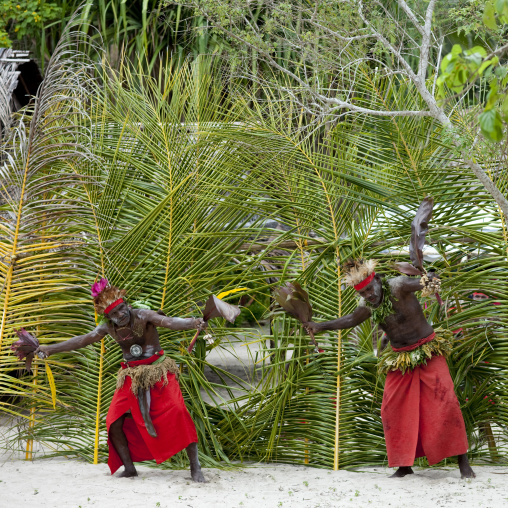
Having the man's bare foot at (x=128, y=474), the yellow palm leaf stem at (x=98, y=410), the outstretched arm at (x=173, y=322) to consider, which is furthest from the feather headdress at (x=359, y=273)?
the yellow palm leaf stem at (x=98, y=410)

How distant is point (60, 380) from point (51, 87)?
2.03m

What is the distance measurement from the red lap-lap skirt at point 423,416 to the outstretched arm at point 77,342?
5.73 feet

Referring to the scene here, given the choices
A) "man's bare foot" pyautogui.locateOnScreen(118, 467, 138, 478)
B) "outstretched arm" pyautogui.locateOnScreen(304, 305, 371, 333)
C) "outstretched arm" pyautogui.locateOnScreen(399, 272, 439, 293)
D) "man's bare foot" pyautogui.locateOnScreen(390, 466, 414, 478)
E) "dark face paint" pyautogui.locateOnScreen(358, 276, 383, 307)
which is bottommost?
"man's bare foot" pyautogui.locateOnScreen(118, 467, 138, 478)

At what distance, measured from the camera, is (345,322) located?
13.7ft

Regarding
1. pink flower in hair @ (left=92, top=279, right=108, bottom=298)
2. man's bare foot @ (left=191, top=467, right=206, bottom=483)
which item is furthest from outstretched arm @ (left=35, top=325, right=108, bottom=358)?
man's bare foot @ (left=191, top=467, right=206, bottom=483)

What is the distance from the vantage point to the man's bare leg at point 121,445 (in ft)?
13.6

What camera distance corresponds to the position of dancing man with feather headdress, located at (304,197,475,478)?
387 centimetres

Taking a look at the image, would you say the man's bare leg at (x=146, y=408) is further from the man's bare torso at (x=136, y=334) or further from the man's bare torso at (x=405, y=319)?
the man's bare torso at (x=405, y=319)

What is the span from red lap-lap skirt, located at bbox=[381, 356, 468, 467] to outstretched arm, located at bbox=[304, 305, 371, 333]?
0.37 metres

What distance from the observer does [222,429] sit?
4719 millimetres

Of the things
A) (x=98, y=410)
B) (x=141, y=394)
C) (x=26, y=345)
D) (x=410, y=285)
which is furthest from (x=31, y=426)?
(x=410, y=285)

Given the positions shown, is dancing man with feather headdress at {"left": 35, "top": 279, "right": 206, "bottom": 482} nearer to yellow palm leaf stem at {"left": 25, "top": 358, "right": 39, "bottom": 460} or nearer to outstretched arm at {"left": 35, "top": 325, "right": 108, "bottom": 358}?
outstretched arm at {"left": 35, "top": 325, "right": 108, "bottom": 358}

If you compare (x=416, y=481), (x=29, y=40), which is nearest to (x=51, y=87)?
(x=416, y=481)

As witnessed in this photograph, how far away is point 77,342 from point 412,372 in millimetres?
2016
